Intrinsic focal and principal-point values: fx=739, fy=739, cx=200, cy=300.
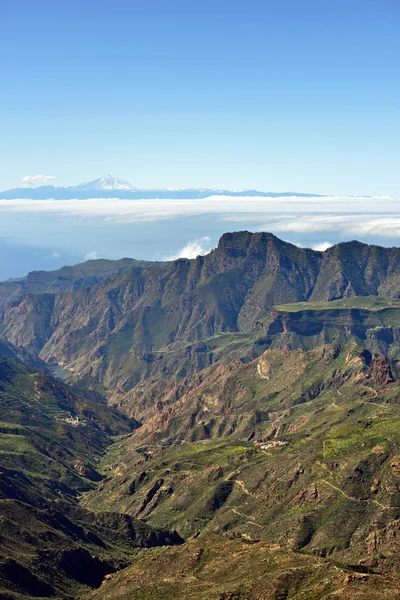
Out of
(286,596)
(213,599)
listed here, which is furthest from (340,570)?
(213,599)

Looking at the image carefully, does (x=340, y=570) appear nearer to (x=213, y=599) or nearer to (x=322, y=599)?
(x=322, y=599)

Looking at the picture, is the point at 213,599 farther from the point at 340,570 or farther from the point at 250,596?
the point at 340,570

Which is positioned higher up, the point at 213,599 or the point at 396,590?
the point at 396,590

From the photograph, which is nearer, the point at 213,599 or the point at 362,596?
Result: the point at 362,596

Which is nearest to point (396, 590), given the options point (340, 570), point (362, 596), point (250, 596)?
point (362, 596)

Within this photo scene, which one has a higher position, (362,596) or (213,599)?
(362,596)

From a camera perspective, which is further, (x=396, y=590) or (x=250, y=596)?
(x=250, y=596)

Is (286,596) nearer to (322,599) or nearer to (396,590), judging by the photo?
(322,599)

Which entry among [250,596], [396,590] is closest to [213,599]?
[250,596]
